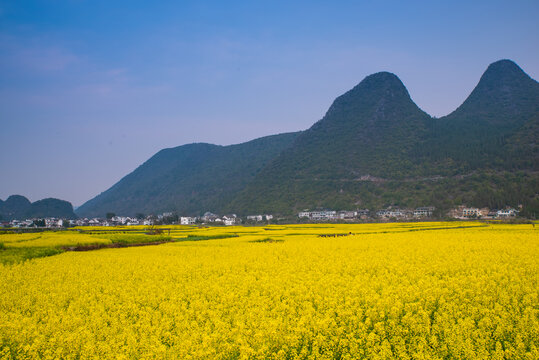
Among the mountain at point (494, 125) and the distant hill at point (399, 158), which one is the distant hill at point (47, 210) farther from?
the mountain at point (494, 125)

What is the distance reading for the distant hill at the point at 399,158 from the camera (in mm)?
79438

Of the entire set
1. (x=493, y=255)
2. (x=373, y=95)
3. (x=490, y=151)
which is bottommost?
(x=493, y=255)

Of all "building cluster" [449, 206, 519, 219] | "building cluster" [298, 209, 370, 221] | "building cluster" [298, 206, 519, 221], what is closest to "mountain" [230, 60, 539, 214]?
"building cluster" [449, 206, 519, 219]

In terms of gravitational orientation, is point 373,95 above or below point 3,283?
above

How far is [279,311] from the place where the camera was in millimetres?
8703

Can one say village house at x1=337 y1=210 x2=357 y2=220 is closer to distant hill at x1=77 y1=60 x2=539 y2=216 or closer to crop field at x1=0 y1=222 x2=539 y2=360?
distant hill at x1=77 y1=60 x2=539 y2=216

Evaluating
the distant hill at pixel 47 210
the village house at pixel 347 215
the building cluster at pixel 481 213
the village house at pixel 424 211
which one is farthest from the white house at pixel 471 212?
the distant hill at pixel 47 210

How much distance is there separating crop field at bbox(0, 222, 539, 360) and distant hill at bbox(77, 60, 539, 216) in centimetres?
5949

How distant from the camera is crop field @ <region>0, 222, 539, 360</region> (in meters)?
6.44

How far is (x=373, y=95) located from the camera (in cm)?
14762

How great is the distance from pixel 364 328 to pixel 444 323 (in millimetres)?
1604

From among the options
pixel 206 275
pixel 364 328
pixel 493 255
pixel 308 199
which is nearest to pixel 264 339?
pixel 364 328

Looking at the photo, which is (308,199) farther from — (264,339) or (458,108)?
(264,339)

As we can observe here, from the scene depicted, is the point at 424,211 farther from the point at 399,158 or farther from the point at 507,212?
the point at 399,158
